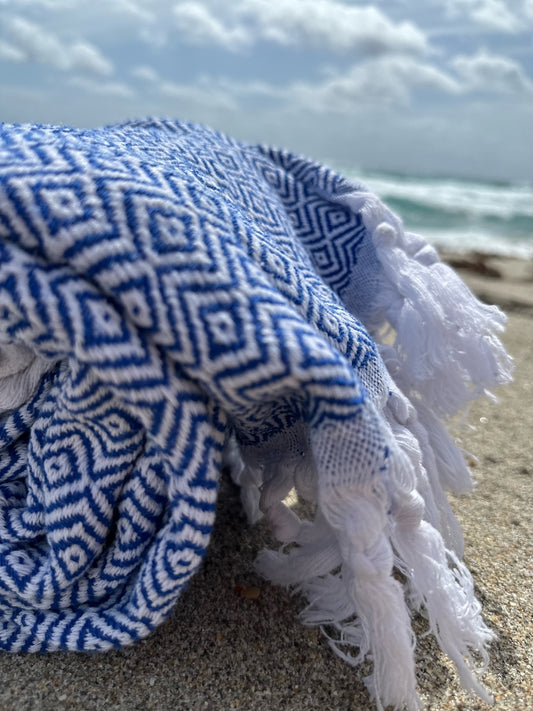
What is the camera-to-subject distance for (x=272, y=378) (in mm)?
757

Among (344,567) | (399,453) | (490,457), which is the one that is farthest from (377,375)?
(490,457)

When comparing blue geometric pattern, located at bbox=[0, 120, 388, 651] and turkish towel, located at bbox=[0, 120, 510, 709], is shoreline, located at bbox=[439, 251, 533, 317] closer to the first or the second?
turkish towel, located at bbox=[0, 120, 510, 709]

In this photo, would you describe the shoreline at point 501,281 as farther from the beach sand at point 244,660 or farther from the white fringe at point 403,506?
the beach sand at point 244,660

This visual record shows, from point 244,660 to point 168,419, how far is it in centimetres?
47

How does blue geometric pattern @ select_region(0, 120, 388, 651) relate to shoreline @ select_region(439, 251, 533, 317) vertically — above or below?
above

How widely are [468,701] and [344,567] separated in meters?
0.30

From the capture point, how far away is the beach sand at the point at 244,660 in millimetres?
934

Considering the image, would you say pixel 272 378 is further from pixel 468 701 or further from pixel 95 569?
pixel 468 701

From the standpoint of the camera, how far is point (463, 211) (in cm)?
1343

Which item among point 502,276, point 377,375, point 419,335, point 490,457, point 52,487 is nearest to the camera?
point 52,487

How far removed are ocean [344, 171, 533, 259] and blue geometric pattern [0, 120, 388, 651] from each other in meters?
6.74

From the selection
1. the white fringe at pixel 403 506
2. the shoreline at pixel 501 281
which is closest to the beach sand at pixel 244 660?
the white fringe at pixel 403 506

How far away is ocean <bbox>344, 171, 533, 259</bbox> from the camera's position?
9.78m

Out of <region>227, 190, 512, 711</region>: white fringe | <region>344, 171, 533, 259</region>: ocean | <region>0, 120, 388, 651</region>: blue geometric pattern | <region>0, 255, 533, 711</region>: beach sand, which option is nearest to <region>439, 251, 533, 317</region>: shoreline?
<region>344, 171, 533, 259</region>: ocean
